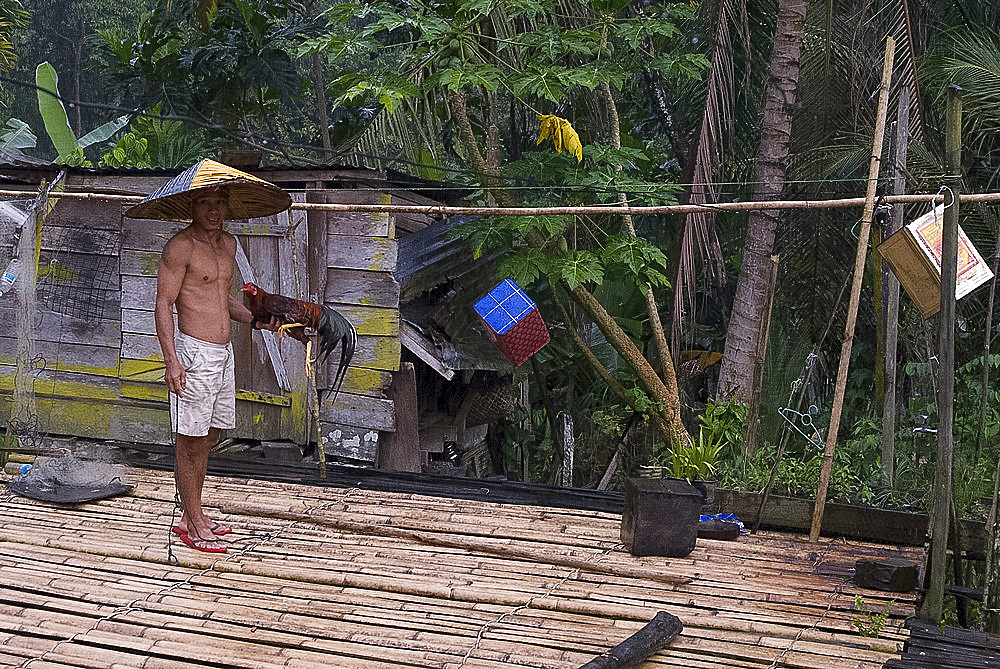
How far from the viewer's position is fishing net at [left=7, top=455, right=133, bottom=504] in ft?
19.2

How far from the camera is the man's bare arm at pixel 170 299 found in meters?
4.88

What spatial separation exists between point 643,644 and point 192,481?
2.63m

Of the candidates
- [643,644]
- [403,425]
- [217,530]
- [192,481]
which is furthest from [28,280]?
[643,644]

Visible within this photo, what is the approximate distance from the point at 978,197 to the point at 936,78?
4107 mm

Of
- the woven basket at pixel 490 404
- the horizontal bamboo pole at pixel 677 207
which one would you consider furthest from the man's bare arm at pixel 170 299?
the woven basket at pixel 490 404

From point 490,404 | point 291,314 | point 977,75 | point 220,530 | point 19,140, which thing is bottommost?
point 220,530

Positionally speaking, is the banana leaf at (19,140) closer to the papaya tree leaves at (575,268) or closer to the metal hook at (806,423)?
the papaya tree leaves at (575,268)

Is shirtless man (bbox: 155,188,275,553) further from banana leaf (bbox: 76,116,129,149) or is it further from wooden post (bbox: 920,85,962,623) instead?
banana leaf (bbox: 76,116,129,149)

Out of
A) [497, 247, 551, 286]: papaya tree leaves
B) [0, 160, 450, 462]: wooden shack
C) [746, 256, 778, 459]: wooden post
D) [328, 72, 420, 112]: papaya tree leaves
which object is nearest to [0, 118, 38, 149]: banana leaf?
[0, 160, 450, 462]: wooden shack

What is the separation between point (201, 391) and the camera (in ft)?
16.3

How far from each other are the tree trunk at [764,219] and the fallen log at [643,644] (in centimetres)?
411

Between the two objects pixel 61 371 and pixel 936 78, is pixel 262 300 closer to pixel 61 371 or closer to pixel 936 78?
pixel 61 371

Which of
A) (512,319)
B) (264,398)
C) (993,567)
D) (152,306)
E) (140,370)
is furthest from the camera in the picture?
(140,370)

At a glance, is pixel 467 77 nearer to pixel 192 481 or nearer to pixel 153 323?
pixel 192 481
